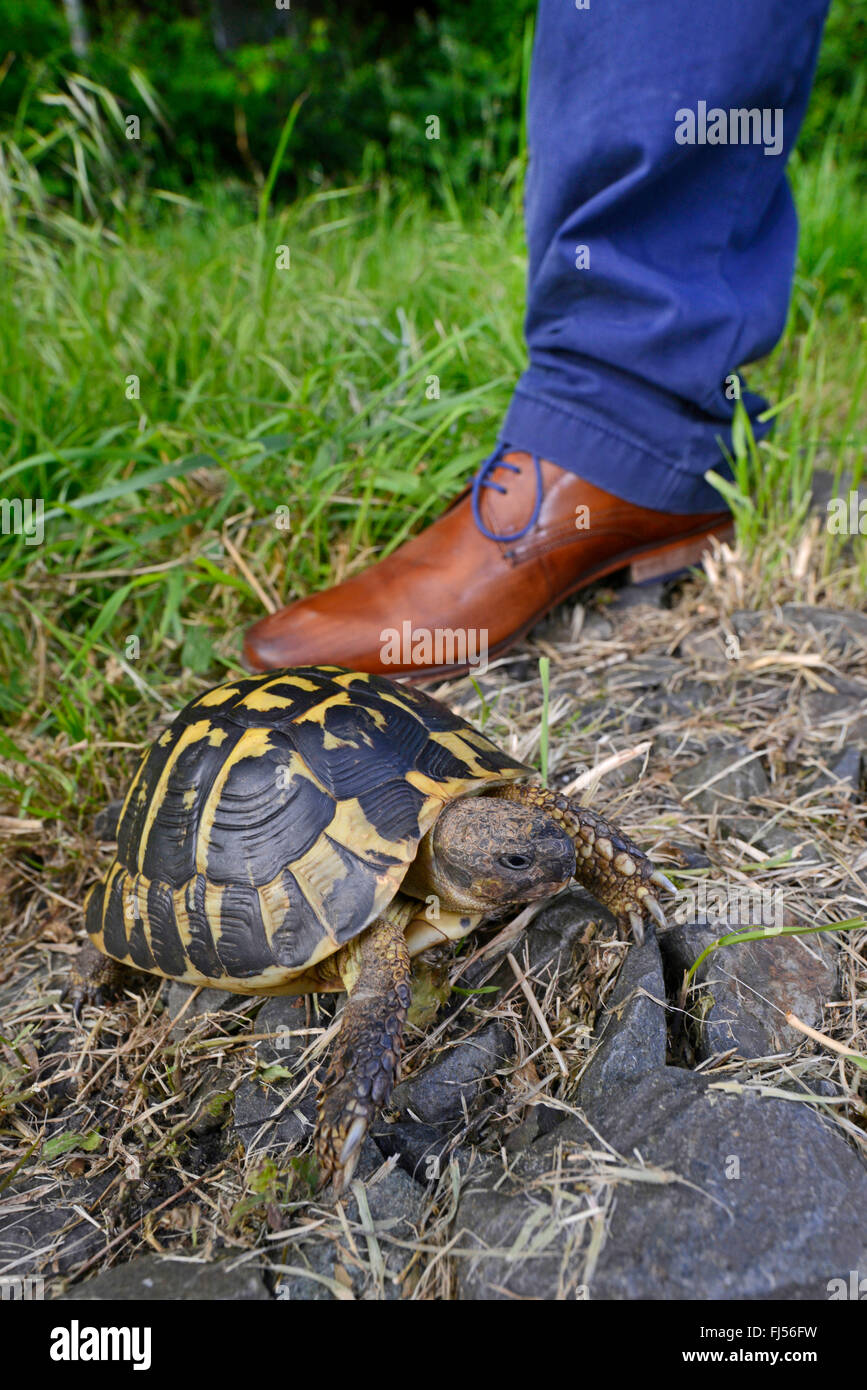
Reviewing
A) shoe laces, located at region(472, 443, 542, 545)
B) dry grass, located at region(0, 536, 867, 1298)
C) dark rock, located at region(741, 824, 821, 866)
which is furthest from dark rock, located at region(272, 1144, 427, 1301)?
shoe laces, located at region(472, 443, 542, 545)

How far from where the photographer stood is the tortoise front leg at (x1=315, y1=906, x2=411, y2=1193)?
47.1 inches

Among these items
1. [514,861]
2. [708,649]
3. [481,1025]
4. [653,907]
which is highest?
[708,649]

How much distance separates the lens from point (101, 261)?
2.97 meters

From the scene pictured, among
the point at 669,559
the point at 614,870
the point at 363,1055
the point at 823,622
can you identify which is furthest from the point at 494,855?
the point at 669,559

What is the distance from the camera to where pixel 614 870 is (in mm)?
1469

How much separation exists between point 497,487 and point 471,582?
0.28 metres

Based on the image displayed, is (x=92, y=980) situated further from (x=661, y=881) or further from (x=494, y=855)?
(x=661, y=881)

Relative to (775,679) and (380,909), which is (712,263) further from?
(380,909)

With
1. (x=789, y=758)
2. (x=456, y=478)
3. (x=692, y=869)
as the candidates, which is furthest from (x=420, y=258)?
(x=692, y=869)

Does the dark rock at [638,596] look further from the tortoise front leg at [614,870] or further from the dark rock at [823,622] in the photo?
the tortoise front leg at [614,870]

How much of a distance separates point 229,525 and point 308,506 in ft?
0.81

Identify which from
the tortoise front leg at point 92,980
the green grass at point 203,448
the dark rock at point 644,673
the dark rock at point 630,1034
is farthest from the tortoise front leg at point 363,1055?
the dark rock at point 644,673

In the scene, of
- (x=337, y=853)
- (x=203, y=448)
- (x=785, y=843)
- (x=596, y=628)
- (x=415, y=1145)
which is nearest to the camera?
(x=415, y=1145)
